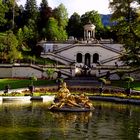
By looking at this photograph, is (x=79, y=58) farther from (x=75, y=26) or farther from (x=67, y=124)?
(x=67, y=124)

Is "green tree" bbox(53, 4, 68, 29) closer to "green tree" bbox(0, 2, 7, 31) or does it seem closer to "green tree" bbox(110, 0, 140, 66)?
"green tree" bbox(0, 2, 7, 31)

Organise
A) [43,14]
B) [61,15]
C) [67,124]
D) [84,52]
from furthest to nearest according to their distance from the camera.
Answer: [61,15] < [43,14] < [84,52] < [67,124]

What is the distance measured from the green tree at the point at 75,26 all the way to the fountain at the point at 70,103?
263 feet

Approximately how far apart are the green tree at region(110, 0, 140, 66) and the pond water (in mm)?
19446

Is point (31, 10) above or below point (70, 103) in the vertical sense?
above

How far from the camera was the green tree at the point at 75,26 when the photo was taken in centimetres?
12034

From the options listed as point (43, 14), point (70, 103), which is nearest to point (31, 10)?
point (43, 14)

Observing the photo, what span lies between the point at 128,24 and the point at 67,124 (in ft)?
101

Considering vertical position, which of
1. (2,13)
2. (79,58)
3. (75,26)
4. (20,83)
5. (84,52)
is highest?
(75,26)

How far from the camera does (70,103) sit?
39.0 metres

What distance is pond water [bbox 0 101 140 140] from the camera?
91.3ft

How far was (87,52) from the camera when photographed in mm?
93812

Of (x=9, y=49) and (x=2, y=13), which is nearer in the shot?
(x=9, y=49)

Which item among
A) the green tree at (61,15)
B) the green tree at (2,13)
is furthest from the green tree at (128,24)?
the green tree at (61,15)
